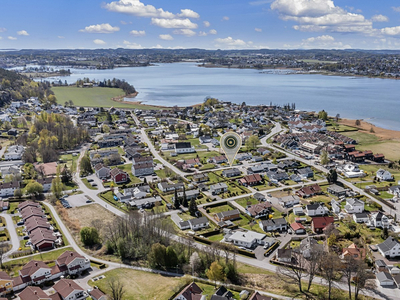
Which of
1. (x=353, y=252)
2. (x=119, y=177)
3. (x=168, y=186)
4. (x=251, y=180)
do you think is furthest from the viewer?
(x=119, y=177)

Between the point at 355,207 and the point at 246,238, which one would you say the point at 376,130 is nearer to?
the point at 355,207

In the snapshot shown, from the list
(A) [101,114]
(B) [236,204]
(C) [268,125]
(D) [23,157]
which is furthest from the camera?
(A) [101,114]

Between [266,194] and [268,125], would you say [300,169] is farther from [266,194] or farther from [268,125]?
[268,125]

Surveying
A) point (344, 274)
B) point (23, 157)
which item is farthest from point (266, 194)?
point (23, 157)

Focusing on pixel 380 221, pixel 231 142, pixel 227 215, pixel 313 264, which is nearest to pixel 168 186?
pixel 231 142

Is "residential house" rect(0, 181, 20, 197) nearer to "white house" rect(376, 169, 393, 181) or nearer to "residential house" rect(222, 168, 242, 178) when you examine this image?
"residential house" rect(222, 168, 242, 178)

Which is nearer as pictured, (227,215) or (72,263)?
(72,263)

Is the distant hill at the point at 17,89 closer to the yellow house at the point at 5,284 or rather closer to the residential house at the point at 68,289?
the yellow house at the point at 5,284
